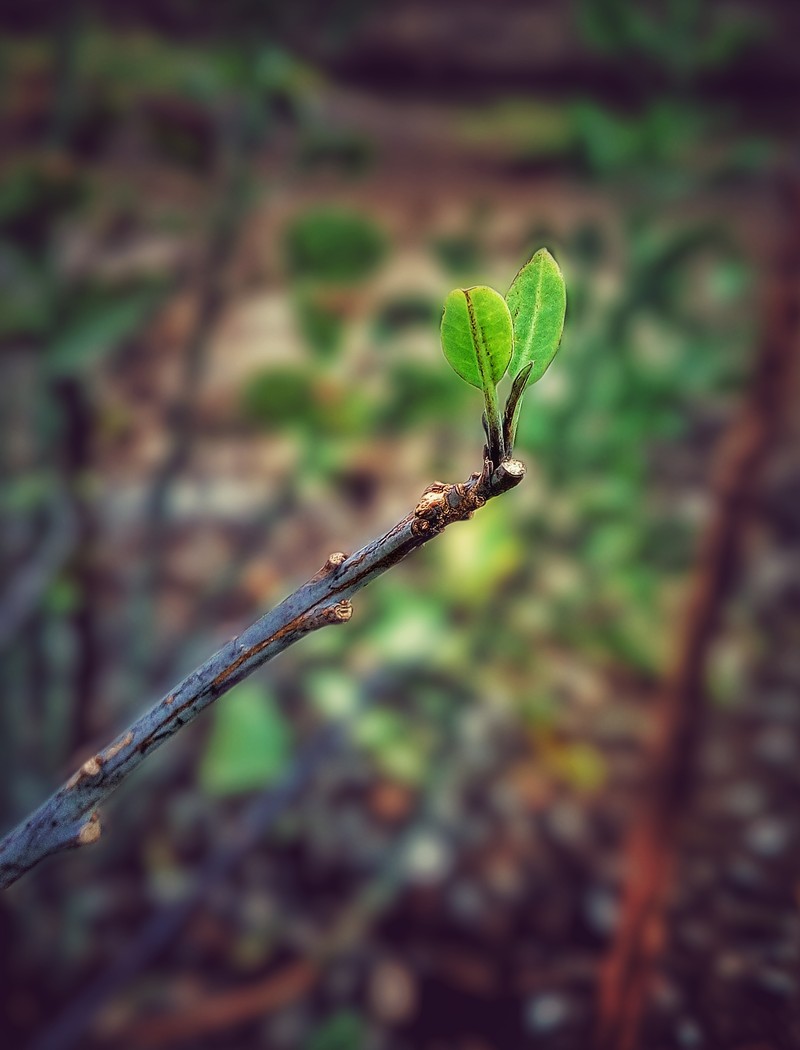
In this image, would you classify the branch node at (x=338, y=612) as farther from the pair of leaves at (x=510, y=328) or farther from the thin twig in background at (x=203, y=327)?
the thin twig in background at (x=203, y=327)

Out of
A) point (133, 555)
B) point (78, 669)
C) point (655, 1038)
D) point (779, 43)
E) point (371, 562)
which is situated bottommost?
point (655, 1038)

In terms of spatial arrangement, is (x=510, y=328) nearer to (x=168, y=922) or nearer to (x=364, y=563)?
(x=364, y=563)

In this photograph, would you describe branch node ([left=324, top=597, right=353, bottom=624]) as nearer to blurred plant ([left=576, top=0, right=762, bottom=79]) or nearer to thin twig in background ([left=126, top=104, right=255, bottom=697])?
thin twig in background ([left=126, top=104, right=255, bottom=697])

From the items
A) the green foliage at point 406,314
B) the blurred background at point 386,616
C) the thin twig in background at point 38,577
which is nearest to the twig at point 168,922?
the blurred background at point 386,616

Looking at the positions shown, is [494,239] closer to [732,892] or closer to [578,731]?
[578,731]

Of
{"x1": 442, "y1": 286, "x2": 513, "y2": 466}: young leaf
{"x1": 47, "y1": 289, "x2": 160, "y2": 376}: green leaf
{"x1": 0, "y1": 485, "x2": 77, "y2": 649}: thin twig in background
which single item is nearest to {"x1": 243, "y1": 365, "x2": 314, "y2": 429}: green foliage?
{"x1": 47, "y1": 289, "x2": 160, "y2": 376}: green leaf

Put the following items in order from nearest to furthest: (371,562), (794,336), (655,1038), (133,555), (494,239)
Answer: (371,562) < (655,1038) < (794,336) < (133,555) < (494,239)

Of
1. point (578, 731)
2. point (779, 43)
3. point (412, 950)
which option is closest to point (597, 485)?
point (578, 731)
